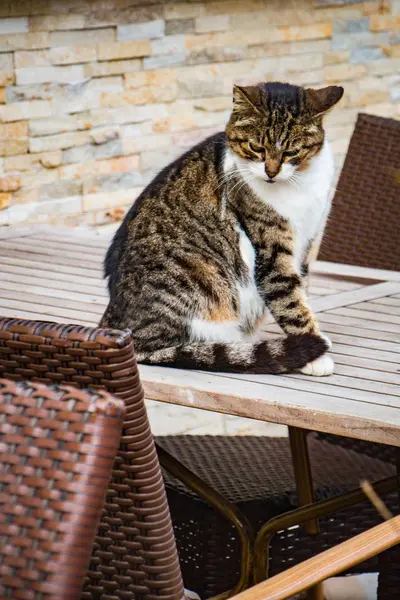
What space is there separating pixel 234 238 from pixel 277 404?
1.93 ft

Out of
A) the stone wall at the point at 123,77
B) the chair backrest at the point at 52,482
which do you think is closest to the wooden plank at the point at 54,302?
the chair backrest at the point at 52,482

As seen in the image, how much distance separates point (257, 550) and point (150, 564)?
2.74 feet

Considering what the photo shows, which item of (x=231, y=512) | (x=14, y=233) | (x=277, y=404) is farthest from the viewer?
(x=14, y=233)

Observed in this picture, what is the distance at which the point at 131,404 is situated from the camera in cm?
144

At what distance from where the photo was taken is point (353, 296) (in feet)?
9.23

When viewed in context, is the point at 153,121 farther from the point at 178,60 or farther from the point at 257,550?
the point at 257,550

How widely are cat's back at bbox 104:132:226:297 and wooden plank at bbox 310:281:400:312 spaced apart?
0.47m

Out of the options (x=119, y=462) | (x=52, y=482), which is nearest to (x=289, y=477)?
(x=119, y=462)

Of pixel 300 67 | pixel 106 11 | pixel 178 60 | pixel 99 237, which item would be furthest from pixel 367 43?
pixel 99 237

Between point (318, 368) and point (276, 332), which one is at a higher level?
point (318, 368)

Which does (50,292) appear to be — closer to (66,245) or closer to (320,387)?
(66,245)

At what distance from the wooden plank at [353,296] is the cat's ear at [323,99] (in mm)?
527

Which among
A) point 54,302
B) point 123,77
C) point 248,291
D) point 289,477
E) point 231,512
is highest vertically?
point 123,77

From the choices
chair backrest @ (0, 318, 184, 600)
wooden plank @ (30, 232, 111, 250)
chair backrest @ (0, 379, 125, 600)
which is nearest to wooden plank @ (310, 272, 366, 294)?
wooden plank @ (30, 232, 111, 250)
